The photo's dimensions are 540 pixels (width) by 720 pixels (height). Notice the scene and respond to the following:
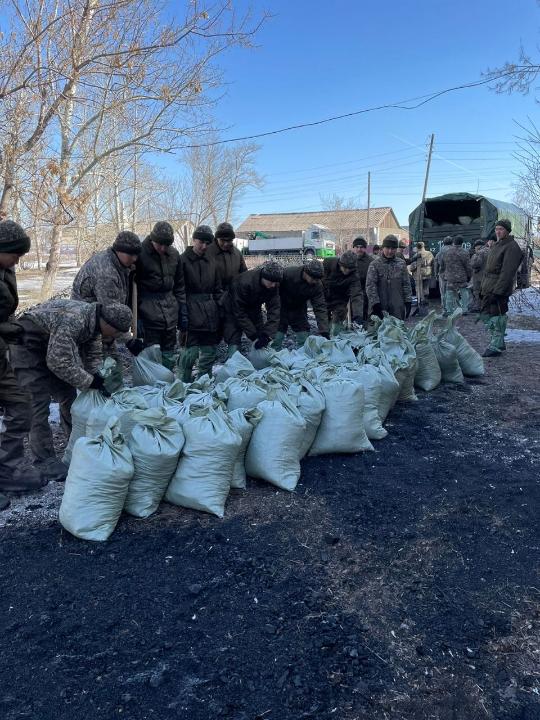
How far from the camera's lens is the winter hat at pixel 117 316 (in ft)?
9.48

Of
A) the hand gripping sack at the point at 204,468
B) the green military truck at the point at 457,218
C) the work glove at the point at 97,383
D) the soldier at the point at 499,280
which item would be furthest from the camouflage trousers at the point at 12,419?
the green military truck at the point at 457,218

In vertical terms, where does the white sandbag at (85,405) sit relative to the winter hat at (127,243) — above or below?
below

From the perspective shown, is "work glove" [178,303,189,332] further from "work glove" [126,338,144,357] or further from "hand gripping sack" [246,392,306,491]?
"hand gripping sack" [246,392,306,491]

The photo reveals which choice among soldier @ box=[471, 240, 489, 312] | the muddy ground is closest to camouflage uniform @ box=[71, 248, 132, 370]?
the muddy ground

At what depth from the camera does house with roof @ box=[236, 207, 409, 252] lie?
4834 centimetres

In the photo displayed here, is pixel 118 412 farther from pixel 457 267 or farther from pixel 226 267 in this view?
pixel 457 267

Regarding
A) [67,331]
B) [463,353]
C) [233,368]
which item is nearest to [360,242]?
[463,353]

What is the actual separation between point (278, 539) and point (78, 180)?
640 centimetres

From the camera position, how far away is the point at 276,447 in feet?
9.81

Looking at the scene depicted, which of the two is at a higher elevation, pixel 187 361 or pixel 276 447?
pixel 187 361

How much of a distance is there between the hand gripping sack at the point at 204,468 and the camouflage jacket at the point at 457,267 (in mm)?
7768

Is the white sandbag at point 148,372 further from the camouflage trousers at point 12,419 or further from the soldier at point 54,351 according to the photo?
the camouflage trousers at point 12,419

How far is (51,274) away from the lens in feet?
27.9

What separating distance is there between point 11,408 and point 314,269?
116 inches
